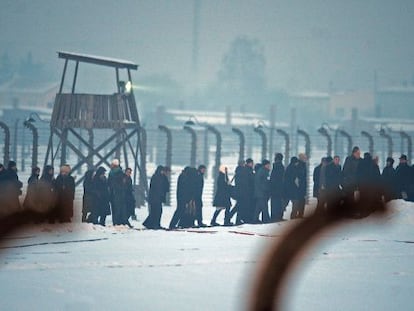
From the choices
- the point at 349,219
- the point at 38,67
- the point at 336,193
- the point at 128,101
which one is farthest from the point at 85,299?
the point at 38,67

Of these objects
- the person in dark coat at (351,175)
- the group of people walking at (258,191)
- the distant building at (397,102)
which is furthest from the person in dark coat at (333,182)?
the distant building at (397,102)

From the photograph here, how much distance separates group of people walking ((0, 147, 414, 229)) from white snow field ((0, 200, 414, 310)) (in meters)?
1.78

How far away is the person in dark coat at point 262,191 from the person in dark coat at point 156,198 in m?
2.08

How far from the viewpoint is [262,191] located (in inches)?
703

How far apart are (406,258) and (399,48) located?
154 metres

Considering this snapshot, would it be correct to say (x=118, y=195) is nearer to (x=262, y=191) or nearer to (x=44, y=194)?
(x=44, y=194)

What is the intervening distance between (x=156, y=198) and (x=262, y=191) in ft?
7.59

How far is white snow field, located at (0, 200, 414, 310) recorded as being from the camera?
9000 mm

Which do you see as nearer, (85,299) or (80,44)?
(85,299)

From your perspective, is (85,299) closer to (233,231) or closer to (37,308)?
(37,308)

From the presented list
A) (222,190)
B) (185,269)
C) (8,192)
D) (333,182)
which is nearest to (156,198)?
(222,190)

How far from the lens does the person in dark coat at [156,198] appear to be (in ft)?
55.4

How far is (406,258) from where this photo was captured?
12391 mm

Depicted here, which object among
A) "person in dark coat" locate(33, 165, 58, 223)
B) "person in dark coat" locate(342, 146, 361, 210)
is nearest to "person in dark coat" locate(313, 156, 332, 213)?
"person in dark coat" locate(342, 146, 361, 210)
